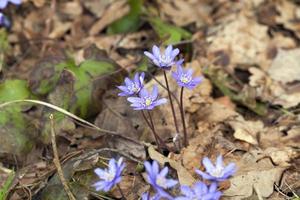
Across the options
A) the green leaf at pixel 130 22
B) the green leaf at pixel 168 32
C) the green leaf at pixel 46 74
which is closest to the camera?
the green leaf at pixel 46 74

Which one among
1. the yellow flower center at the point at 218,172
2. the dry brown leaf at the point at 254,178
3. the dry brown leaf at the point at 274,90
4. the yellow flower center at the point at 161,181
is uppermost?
the yellow flower center at the point at 161,181

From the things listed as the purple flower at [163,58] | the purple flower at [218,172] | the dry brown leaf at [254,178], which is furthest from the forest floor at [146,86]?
the purple flower at [218,172]

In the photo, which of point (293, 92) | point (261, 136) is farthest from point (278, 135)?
point (293, 92)

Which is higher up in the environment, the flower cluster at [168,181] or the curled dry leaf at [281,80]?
the flower cluster at [168,181]

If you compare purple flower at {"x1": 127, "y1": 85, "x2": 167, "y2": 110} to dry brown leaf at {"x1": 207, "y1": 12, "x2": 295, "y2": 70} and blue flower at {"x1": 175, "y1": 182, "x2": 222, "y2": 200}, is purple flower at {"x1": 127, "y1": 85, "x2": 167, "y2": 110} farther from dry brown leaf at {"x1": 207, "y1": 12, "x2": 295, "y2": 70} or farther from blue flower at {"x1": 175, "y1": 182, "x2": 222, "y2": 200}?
dry brown leaf at {"x1": 207, "y1": 12, "x2": 295, "y2": 70}

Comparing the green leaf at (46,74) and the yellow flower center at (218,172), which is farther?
the green leaf at (46,74)

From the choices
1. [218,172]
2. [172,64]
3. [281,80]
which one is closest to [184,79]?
[172,64]

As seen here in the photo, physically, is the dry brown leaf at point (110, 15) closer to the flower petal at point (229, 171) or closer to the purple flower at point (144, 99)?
the purple flower at point (144, 99)
